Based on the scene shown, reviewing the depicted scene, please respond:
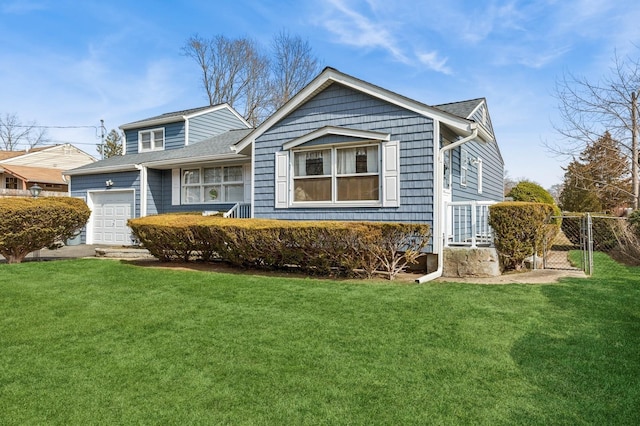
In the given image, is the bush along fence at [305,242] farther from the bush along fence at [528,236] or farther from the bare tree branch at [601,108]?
the bare tree branch at [601,108]

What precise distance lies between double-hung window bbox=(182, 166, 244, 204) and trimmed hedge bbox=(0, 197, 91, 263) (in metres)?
3.84

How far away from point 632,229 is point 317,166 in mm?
8020

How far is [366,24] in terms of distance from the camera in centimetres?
1264

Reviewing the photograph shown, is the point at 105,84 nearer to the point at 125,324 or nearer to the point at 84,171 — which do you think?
the point at 84,171

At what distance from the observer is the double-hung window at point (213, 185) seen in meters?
12.9

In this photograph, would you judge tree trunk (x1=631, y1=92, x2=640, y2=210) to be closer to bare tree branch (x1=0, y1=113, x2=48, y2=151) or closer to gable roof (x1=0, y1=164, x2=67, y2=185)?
gable roof (x1=0, y1=164, x2=67, y2=185)

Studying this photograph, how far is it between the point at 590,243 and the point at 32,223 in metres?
12.2

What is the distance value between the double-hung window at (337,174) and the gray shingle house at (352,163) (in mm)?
23

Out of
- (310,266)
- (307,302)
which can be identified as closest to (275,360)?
(307,302)

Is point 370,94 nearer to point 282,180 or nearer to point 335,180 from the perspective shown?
point 335,180

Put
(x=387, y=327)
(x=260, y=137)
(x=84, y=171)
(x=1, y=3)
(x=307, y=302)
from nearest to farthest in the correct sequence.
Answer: (x=387, y=327)
(x=307, y=302)
(x=260, y=137)
(x=1, y=3)
(x=84, y=171)

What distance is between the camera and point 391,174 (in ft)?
27.9

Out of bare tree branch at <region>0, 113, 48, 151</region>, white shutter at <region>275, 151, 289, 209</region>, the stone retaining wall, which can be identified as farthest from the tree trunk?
bare tree branch at <region>0, 113, 48, 151</region>

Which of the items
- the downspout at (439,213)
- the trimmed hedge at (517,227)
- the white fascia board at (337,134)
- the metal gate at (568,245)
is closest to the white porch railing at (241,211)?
the white fascia board at (337,134)
